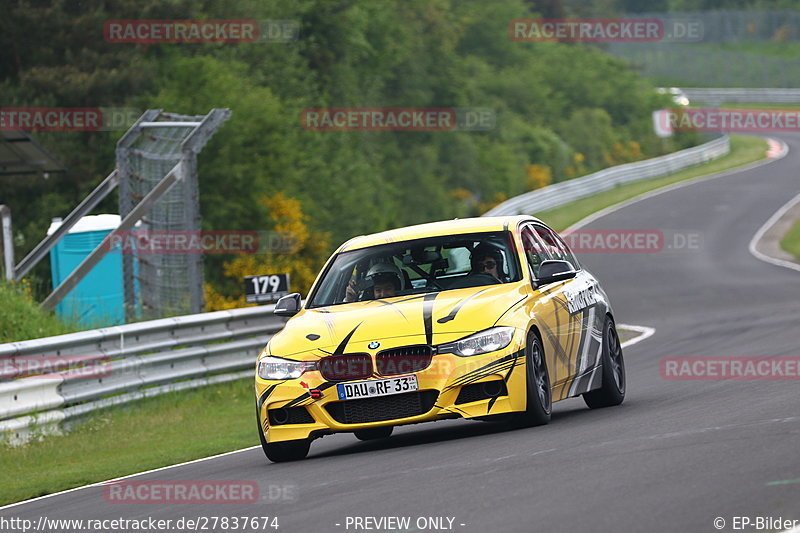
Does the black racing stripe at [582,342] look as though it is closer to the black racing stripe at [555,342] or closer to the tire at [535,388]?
the black racing stripe at [555,342]

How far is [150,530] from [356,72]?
57045 millimetres

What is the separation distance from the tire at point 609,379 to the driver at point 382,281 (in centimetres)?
192

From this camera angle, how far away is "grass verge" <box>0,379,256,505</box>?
37.3 ft

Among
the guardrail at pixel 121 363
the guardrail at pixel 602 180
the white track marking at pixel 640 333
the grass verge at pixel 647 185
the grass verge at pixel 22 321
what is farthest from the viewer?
the grass verge at pixel 647 185

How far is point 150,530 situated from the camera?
25.5 ft

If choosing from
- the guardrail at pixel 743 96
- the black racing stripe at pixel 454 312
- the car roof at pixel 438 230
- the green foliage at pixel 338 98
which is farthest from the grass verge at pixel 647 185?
the black racing stripe at pixel 454 312

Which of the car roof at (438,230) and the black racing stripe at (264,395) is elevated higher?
the car roof at (438,230)

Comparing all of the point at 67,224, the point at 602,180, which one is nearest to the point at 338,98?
the point at 602,180

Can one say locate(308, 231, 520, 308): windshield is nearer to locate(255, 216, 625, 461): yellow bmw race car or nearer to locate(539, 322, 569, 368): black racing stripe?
locate(255, 216, 625, 461): yellow bmw race car

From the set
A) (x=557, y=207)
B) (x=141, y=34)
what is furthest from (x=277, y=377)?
(x=557, y=207)

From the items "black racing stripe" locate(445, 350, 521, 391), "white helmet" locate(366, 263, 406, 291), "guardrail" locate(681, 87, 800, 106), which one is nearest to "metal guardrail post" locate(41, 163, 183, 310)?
"white helmet" locate(366, 263, 406, 291)

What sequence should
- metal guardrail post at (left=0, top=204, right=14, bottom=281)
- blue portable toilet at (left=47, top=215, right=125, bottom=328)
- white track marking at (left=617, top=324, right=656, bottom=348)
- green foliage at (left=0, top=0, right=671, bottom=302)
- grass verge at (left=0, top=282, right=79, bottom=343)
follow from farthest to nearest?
green foliage at (left=0, top=0, right=671, bottom=302), blue portable toilet at (left=47, top=215, right=125, bottom=328), white track marking at (left=617, top=324, right=656, bottom=348), metal guardrail post at (left=0, top=204, right=14, bottom=281), grass verge at (left=0, top=282, right=79, bottom=343)

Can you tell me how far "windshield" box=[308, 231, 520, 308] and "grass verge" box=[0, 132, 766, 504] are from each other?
186 centimetres

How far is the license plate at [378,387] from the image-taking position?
981cm
